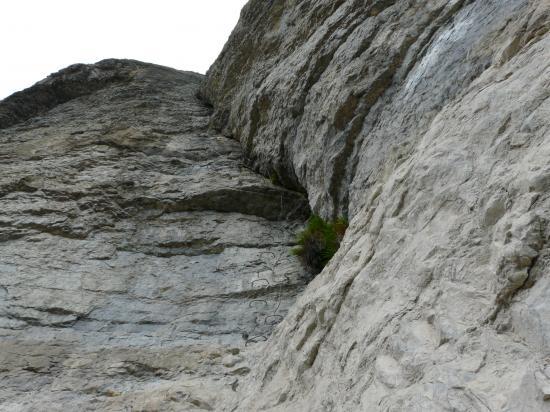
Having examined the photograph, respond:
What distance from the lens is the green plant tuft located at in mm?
6766

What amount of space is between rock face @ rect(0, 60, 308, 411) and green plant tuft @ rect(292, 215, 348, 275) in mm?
177

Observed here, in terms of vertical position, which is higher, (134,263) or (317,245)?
(317,245)

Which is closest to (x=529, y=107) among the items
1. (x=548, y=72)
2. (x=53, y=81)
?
(x=548, y=72)

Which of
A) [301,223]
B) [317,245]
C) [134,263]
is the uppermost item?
[301,223]

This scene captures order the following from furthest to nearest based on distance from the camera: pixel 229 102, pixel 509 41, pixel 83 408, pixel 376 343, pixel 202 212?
pixel 229 102
pixel 202 212
pixel 83 408
pixel 509 41
pixel 376 343

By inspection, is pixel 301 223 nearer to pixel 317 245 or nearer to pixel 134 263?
pixel 317 245

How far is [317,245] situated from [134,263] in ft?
7.84

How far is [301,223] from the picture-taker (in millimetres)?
8117

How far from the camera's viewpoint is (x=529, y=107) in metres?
3.26

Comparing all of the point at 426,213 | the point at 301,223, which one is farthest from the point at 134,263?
the point at 426,213

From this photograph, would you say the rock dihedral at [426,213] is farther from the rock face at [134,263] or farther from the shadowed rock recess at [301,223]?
the rock face at [134,263]

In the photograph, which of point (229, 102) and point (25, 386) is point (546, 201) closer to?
point (25, 386)

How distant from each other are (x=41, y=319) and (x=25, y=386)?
1.05 metres

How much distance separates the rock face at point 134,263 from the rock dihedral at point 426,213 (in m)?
0.98
